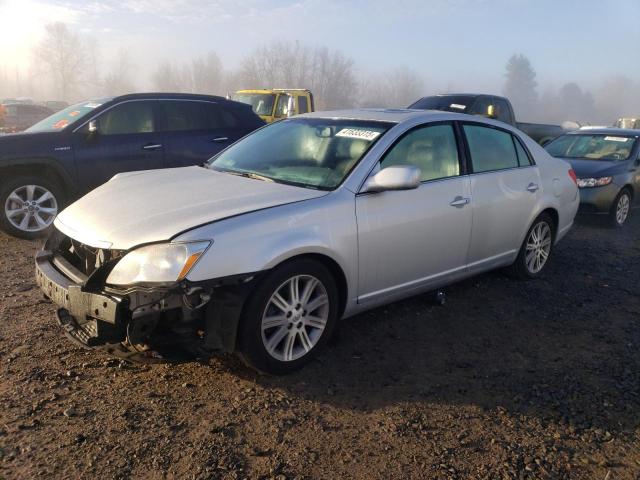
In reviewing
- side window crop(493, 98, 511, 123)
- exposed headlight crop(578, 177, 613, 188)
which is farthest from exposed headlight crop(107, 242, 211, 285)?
side window crop(493, 98, 511, 123)

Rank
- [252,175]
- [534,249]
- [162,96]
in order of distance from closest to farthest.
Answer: [252,175] < [534,249] < [162,96]

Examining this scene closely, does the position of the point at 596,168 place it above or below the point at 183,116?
below

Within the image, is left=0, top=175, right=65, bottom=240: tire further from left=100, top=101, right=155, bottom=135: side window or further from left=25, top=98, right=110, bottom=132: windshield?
left=100, top=101, right=155, bottom=135: side window

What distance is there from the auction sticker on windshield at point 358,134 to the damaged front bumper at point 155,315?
150 cm

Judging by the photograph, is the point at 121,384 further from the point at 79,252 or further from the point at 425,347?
the point at 425,347

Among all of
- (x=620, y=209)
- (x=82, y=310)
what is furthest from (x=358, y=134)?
(x=620, y=209)

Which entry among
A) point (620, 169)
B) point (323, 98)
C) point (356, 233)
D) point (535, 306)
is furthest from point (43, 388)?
point (323, 98)

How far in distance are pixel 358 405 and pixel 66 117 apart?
566 centimetres

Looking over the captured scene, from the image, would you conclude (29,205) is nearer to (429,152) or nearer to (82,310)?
(82,310)

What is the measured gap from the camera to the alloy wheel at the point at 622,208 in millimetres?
8578

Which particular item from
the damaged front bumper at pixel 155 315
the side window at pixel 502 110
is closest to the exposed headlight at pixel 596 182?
the side window at pixel 502 110

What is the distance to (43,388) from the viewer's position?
10.3 ft

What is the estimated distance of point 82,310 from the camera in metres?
2.97

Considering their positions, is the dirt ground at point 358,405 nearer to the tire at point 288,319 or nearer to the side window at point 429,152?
the tire at point 288,319
